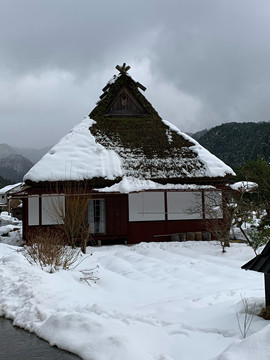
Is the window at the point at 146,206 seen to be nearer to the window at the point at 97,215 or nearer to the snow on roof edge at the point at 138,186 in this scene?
the snow on roof edge at the point at 138,186

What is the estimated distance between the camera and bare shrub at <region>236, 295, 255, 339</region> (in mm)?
4565

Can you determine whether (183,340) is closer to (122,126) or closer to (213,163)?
(213,163)

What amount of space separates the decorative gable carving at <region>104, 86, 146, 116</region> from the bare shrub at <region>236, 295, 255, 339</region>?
49.4ft

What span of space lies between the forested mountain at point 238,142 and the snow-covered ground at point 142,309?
3829 centimetres

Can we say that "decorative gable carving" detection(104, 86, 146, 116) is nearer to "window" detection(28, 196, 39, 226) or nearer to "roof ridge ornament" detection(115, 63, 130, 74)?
"roof ridge ornament" detection(115, 63, 130, 74)

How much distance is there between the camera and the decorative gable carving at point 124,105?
19.3 metres

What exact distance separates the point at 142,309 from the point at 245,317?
199cm

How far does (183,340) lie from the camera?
4.62 meters

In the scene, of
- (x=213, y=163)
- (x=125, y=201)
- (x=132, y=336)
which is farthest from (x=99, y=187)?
(x=132, y=336)

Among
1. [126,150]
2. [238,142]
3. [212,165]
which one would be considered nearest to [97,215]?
[126,150]

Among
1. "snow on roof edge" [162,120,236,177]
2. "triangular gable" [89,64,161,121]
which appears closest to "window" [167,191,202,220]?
"snow on roof edge" [162,120,236,177]

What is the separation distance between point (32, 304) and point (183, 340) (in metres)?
2.80

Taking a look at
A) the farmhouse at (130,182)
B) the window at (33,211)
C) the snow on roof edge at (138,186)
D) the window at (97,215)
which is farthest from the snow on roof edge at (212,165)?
the window at (33,211)

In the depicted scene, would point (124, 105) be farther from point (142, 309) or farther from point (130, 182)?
point (142, 309)
